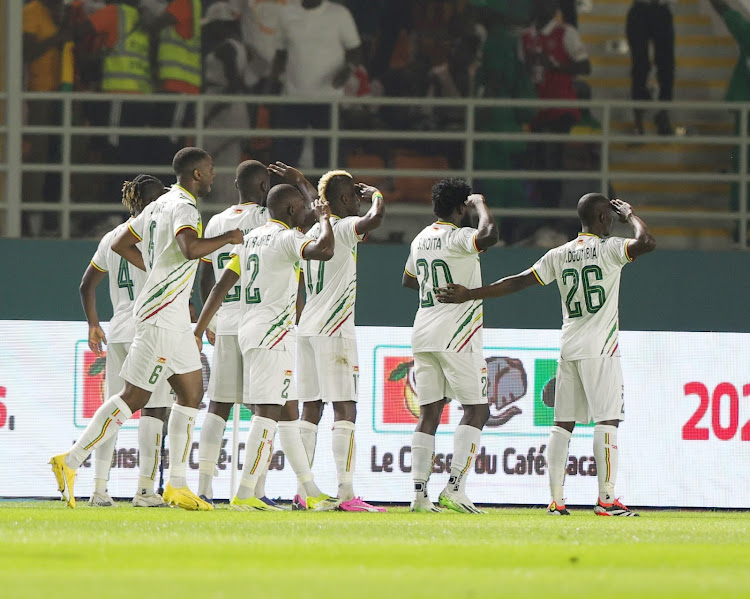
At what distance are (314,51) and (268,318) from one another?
598 centimetres

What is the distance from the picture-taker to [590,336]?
921cm

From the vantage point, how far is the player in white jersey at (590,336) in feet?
30.1

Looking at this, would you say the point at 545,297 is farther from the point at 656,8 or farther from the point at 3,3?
the point at 3,3

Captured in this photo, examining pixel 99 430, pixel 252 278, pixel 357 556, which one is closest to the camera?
pixel 357 556

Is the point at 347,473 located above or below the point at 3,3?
below

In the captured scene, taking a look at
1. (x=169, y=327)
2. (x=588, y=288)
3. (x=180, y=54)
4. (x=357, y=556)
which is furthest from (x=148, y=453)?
(x=180, y=54)

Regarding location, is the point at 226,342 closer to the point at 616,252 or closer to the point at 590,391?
the point at 590,391

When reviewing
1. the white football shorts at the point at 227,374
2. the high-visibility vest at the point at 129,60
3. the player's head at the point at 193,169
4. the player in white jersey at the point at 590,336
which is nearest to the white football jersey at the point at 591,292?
the player in white jersey at the point at 590,336

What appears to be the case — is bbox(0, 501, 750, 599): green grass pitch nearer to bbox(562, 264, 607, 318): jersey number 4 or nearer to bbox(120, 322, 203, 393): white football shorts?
bbox(120, 322, 203, 393): white football shorts

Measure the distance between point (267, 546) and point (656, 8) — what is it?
1009cm

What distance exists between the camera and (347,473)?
9.30 m

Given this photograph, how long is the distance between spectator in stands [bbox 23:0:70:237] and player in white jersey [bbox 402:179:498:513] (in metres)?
6.00

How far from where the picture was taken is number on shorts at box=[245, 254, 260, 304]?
893 centimetres

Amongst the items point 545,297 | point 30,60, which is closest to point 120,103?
point 30,60
